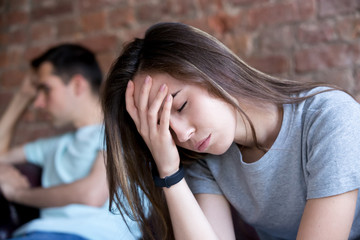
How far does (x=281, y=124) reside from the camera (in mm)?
940

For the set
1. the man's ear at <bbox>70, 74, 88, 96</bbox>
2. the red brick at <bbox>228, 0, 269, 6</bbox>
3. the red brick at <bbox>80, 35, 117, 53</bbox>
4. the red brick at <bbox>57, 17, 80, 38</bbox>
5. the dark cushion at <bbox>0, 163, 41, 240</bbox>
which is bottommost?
the dark cushion at <bbox>0, 163, 41, 240</bbox>

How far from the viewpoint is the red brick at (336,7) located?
4.41ft

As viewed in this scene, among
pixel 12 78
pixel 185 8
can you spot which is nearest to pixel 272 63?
pixel 185 8

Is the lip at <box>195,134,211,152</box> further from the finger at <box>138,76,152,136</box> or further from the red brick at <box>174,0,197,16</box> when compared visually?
the red brick at <box>174,0,197,16</box>

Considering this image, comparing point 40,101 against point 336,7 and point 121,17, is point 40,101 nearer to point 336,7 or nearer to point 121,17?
point 121,17

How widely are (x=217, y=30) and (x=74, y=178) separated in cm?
84

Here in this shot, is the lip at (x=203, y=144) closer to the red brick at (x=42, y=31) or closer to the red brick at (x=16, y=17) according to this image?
the red brick at (x=42, y=31)

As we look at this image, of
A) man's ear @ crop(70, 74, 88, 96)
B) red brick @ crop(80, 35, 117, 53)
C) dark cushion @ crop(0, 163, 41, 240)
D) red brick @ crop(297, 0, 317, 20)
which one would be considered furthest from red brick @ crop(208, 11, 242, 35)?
dark cushion @ crop(0, 163, 41, 240)

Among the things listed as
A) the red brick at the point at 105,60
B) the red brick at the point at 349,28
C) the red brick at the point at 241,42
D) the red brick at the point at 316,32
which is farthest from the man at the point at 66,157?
the red brick at the point at 349,28

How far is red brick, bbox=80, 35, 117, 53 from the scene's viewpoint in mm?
1782

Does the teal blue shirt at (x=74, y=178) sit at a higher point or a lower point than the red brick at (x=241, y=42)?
lower

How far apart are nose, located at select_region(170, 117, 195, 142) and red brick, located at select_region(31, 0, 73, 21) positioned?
49.9 inches

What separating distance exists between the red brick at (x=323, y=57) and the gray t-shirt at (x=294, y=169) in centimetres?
53

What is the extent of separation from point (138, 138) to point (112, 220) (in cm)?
48
